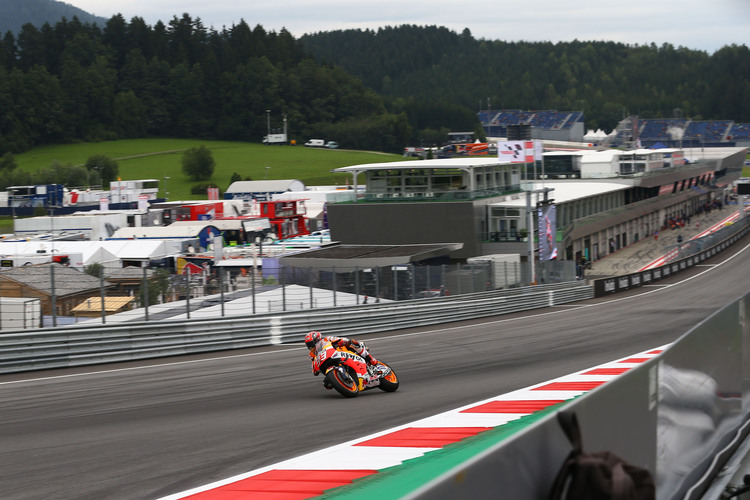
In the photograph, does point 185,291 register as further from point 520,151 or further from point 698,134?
point 698,134

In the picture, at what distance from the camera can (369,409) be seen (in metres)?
Result: 10.2

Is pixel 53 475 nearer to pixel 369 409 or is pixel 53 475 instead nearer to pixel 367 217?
pixel 369 409

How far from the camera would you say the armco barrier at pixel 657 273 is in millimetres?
37625

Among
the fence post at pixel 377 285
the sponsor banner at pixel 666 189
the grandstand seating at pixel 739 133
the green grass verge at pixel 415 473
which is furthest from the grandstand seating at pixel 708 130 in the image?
the green grass verge at pixel 415 473

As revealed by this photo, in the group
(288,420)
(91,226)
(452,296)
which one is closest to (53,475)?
(288,420)

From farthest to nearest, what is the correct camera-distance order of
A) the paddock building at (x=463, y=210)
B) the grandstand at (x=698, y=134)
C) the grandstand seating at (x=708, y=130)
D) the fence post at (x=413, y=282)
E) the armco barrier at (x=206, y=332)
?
the grandstand seating at (x=708, y=130), the grandstand at (x=698, y=134), the paddock building at (x=463, y=210), the fence post at (x=413, y=282), the armco barrier at (x=206, y=332)

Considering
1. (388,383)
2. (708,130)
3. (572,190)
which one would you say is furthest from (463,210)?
(708,130)

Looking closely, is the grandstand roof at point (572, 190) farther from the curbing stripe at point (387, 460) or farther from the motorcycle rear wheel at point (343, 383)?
the curbing stripe at point (387, 460)

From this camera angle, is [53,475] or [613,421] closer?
[613,421]

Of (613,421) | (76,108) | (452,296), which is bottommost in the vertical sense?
(452,296)

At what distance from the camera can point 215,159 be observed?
455 ft

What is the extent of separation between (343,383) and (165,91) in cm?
17604

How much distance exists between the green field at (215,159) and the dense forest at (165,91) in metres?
8.22

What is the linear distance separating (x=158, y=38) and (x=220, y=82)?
25.6 meters
